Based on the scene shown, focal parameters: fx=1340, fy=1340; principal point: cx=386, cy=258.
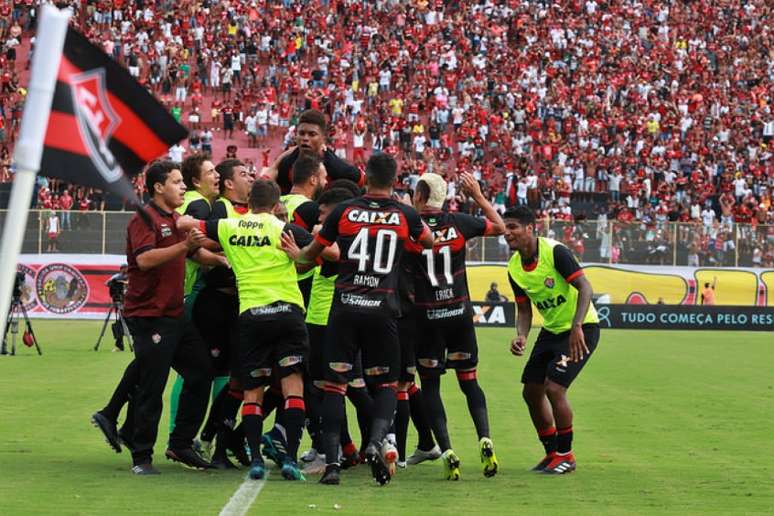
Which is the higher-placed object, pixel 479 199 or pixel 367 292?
pixel 479 199

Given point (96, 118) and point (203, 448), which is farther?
point (203, 448)

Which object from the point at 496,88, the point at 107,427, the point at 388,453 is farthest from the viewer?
the point at 496,88

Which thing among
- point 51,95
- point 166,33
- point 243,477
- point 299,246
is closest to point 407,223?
point 299,246

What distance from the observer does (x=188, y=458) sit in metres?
10.5

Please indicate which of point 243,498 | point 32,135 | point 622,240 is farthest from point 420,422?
point 622,240

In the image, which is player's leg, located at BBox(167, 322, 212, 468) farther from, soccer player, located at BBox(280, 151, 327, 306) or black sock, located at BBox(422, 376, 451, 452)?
black sock, located at BBox(422, 376, 451, 452)

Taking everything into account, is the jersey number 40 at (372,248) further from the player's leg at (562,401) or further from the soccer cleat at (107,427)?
the soccer cleat at (107,427)

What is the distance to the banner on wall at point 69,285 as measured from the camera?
37.3 metres

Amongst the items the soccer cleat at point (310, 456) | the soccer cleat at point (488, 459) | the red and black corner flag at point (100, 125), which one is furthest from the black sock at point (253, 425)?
the red and black corner flag at point (100, 125)

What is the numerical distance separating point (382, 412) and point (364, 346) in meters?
0.51

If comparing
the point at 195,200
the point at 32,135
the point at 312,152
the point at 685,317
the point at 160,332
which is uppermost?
the point at 312,152

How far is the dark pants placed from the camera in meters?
10.3

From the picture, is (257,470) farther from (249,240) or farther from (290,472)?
→ (249,240)

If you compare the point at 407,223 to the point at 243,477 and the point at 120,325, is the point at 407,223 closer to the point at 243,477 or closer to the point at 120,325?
the point at 243,477
